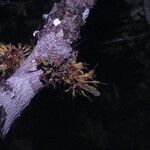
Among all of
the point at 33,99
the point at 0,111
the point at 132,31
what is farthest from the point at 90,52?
the point at 0,111

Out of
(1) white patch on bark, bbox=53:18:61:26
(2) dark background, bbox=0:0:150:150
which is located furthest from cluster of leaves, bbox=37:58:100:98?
(2) dark background, bbox=0:0:150:150

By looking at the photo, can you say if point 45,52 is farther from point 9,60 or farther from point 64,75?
point 9,60

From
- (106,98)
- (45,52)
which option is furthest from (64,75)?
(106,98)

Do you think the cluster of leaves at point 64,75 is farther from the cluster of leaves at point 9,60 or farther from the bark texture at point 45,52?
the cluster of leaves at point 9,60

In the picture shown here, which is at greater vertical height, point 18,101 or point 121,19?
point 121,19

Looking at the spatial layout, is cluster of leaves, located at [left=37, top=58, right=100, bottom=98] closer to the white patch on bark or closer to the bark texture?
the bark texture

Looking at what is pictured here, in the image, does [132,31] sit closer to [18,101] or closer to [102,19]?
[102,19]
